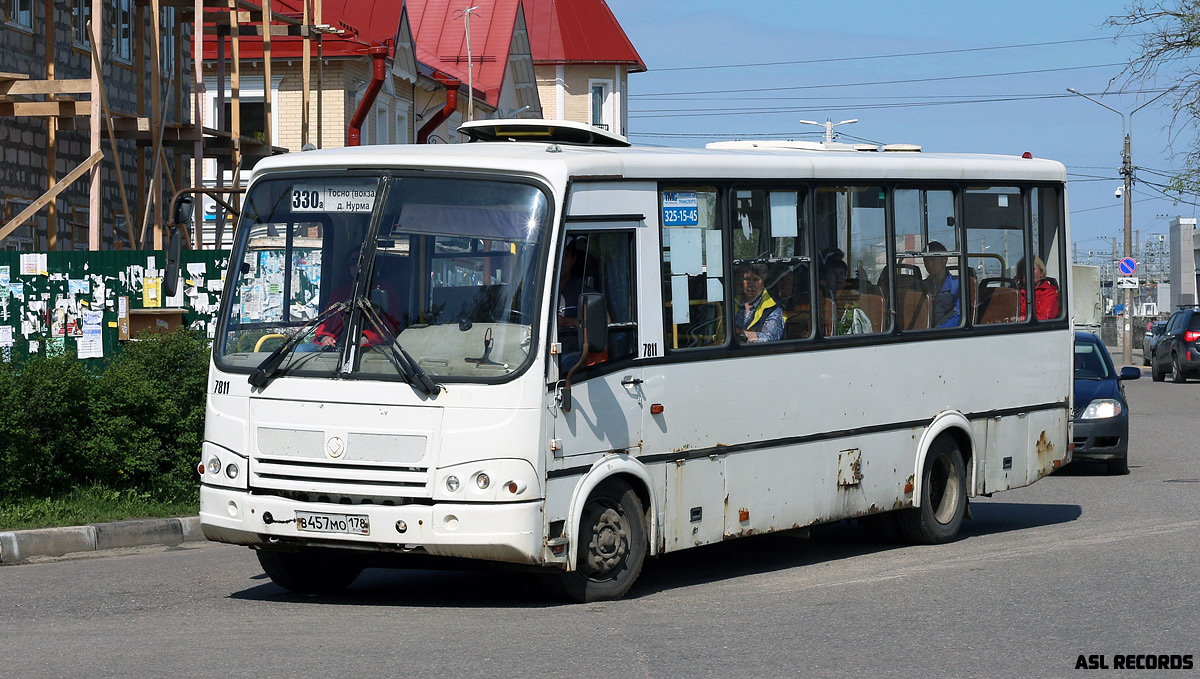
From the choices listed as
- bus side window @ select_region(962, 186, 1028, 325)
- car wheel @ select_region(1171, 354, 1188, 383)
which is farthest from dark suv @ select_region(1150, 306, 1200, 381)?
A: bus side window @ select_region(962, 186, 1028, 325)

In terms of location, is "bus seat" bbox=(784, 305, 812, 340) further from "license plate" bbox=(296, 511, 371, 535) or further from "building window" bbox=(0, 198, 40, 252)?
"building window" bbox=(0, 198, 40, 252)

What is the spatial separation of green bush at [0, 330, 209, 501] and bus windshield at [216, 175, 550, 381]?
3.73 meters

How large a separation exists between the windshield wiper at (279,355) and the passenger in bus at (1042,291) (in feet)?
20.2

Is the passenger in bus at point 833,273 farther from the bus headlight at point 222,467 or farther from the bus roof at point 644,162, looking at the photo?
the bus headlight at point 222,467

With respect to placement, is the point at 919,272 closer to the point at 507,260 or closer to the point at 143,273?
the point at 507,260

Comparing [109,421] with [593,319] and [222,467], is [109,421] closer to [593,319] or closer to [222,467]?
[222,467]

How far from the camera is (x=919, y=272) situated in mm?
11453

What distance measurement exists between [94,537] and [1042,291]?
7.58m

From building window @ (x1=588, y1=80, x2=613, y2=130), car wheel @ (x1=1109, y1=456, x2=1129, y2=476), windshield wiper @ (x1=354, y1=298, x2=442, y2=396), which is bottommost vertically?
car wheel @ (x1=1109, y1=456, x2=1129, y2=476)

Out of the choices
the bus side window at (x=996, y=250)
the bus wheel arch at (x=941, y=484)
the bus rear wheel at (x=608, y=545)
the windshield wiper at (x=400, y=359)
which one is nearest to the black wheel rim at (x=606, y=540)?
the bus rear wheel at (x=608, y=545)

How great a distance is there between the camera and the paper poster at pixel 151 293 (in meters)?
17.4

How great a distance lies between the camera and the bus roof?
8.62 meters

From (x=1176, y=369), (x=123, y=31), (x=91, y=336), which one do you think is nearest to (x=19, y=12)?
(x=123, y=31)

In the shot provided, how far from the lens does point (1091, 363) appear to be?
17781 millimetres
